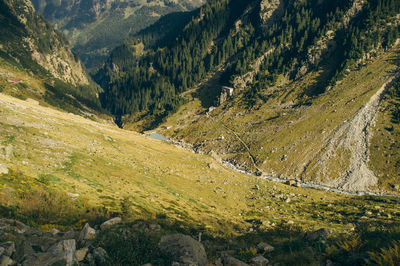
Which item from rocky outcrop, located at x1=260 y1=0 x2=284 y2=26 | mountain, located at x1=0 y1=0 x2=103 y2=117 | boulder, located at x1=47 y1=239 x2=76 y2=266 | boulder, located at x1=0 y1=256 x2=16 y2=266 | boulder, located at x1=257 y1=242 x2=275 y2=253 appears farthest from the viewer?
rocky outcrop, located at x1=260 y1=0 x2=284 y2=26

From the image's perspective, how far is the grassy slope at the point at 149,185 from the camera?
23.9 meters

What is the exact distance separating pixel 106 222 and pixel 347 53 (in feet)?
453

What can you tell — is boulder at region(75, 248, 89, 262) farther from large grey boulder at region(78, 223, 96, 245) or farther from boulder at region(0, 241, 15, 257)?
boulder at region(0, 241, 15, 257)

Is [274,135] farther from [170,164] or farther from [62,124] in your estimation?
[62,124]

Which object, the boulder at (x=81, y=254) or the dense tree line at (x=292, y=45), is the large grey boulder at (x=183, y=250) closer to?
the boulder at (x=81, y=254)

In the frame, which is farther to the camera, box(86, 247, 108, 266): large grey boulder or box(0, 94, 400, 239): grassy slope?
box(0, 94, 400, 239): grassy slope

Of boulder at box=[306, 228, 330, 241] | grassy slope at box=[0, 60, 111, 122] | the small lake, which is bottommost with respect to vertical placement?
the small lake

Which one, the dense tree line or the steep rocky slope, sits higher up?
the dense tree line

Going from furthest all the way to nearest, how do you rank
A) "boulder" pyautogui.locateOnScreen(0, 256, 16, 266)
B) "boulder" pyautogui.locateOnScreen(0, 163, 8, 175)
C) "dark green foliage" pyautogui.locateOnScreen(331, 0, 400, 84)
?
"dark green foliage" pyautogui.locateOnScreen(331, 0, 400, 84) → "boulder" pyautogui.locateOnScreen(0, 163, 8, 175) → "boulder" pyautogui.locateOnScreen(0, 256, 16, 266)

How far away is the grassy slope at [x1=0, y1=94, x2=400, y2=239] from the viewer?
2393 cm

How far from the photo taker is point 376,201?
51531 millimetres

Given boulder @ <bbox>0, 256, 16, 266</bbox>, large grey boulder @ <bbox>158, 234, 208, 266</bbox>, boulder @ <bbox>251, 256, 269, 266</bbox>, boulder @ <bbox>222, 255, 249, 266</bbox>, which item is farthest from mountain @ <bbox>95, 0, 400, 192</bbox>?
boulder @ <bbox>0, 256, 16, 266</bbox>

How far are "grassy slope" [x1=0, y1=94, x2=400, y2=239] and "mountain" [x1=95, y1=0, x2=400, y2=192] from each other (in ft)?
95.7

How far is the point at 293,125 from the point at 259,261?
307 ft
